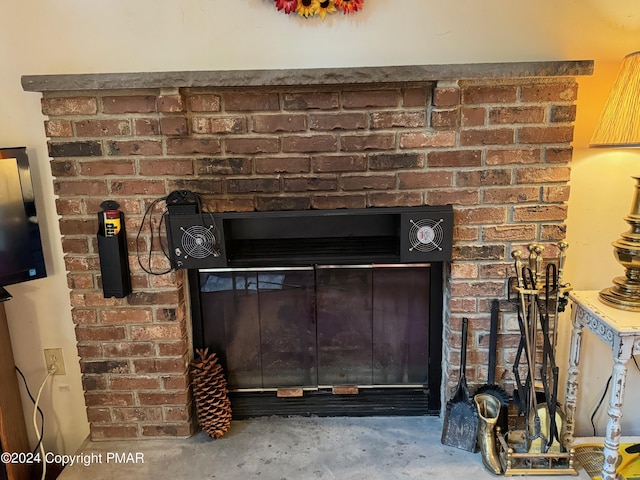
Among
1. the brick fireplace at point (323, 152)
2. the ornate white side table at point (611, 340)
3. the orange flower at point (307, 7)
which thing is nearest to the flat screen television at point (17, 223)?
the brick fireplace at point (323, 152)

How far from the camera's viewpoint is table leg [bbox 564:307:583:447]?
1.78 m

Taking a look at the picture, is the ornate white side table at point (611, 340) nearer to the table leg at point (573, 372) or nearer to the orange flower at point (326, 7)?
the table leg at point (573, 372)

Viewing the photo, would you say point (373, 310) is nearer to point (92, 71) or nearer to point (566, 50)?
point (566, 50)

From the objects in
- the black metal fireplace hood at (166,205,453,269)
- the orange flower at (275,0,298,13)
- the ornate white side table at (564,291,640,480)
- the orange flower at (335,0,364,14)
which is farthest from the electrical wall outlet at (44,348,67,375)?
the ornate white side table at (564,291,640,480)

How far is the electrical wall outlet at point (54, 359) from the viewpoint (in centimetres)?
200

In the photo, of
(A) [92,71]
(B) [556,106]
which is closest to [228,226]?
(A) [92,71]

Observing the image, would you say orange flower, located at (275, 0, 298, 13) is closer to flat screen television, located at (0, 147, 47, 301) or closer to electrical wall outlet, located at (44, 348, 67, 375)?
flat screen television, located at (0, 147, 47, 301)

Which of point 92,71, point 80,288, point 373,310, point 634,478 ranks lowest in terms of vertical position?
point 634,478

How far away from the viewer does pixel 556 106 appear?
1691 mm

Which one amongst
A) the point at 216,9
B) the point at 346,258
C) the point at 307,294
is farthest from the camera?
the point at 307,294

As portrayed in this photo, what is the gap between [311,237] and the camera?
6.26ft

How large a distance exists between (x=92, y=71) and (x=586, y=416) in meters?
2.33

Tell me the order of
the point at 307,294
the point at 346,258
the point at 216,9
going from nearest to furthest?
the point at 216,9, the point at 346,258, the point at 307,294

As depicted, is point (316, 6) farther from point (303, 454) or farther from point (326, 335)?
point (303, 454)
